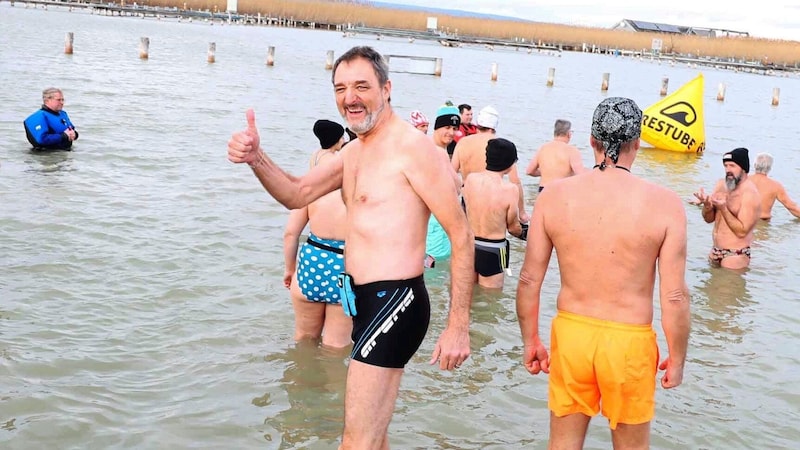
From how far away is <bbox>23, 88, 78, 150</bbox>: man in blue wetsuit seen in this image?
1223 centimetres

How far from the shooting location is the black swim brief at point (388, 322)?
3486 millimetres

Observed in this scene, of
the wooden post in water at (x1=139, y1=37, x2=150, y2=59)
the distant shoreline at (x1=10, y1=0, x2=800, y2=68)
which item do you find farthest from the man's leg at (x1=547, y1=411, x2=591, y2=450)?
the distant shoreline at (x1=10, y1=0, x2=800, y2=68)

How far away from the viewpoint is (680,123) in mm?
18766

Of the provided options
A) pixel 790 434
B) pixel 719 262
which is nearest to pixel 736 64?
pixel 719 262

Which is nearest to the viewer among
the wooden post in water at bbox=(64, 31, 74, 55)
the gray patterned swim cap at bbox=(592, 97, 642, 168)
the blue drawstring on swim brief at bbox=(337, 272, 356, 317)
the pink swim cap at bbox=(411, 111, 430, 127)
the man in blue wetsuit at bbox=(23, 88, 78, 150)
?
the gray patterned swim cap at bbox=(592, 97, 642, 168)

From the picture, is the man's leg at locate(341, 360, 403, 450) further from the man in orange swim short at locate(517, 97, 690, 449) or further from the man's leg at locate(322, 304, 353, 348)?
the man's leg at locate(322, 304, 353, 348)

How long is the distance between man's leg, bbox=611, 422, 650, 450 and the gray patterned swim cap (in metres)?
1.09

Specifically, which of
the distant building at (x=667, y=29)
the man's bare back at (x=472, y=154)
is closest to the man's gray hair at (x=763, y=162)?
the man's bare back at (x=472, y=154)

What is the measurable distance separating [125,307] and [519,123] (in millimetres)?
16783

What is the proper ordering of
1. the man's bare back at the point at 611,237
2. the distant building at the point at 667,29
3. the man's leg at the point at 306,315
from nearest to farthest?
1. the man's bare back at the point at 611,237
2. the man's leg at the point at 306,315
3. the distant building at the point at 667,29

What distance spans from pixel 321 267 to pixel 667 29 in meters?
117

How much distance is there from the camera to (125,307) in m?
6.79

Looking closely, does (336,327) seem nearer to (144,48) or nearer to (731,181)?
(731,181)

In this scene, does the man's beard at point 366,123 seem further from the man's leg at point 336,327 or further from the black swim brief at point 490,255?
the black swim brief at point 490,255
